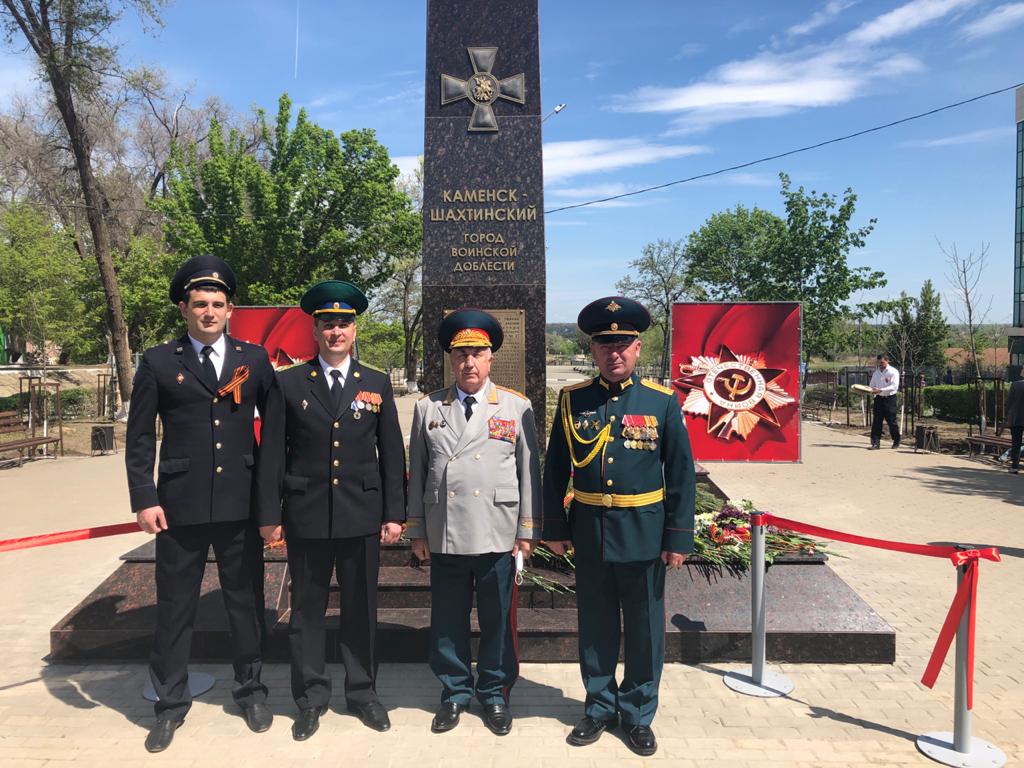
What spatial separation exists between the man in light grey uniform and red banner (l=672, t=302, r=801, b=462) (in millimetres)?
2826

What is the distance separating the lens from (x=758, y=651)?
3.61 m

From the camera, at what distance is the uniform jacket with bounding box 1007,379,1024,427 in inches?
400

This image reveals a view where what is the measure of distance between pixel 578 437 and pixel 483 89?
307 cm

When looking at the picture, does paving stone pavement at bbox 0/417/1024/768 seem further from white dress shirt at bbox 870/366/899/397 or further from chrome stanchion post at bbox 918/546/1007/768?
white dress shirt at bbox 870/366/899/397

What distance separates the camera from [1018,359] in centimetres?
3422

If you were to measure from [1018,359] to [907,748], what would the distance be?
38.4m

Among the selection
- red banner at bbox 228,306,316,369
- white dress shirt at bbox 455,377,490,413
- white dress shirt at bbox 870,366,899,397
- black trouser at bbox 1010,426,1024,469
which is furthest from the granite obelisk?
white dress shirt at bbox 870,366,899,397

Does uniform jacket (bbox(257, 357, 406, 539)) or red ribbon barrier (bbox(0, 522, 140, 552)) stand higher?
uniform jacket (bbox(257, 357, 406, 539))

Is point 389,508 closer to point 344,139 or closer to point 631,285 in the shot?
point 344,139

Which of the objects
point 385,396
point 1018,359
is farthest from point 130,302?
point 1018,359

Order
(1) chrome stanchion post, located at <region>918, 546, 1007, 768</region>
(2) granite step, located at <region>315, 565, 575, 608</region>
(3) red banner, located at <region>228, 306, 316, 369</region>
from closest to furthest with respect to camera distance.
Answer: (1) chrome stanchion post, located at <region>918, 546, 1007, 768</region>
(2) granite step, located at <region>315, 565, 575, 608</region>
(3) red banner, located at <region>228, 306, 316, 369</region>

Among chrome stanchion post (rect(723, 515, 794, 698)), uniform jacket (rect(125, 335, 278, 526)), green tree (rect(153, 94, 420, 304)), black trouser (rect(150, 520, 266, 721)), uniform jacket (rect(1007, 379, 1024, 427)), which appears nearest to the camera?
uniform jacket (rect(125, 335, 278, 526))

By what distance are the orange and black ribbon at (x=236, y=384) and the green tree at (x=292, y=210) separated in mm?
17489

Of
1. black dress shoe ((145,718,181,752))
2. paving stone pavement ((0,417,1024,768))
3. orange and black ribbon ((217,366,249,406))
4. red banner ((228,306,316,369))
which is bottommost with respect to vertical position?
paving stone pavement ((0,417,1024,768))
